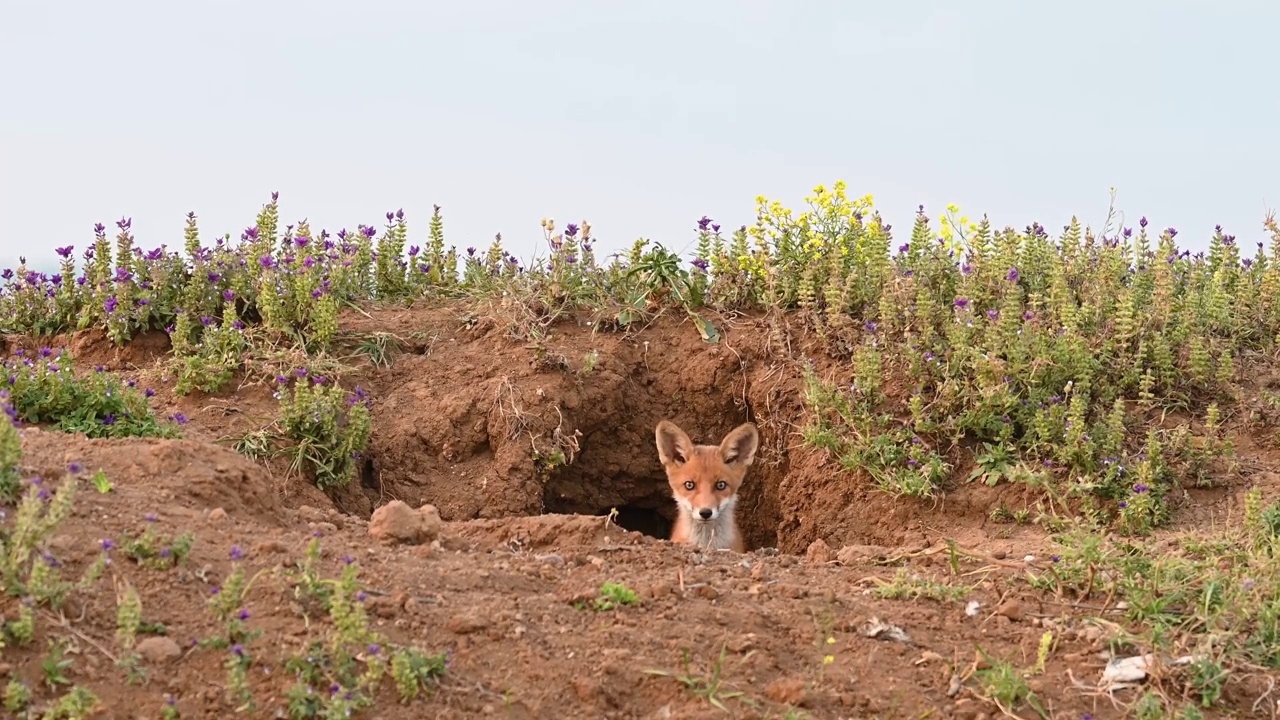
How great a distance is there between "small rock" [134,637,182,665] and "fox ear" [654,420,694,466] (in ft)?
15.6

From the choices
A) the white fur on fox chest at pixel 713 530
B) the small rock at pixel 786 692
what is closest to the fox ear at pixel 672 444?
the white fur on fox chest at pixel 713 530

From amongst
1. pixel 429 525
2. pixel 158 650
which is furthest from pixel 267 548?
pixel 429 525

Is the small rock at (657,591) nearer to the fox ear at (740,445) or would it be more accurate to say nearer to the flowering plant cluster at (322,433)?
the flowering plant cluster at (322,433)

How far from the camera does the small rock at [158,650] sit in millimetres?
3887

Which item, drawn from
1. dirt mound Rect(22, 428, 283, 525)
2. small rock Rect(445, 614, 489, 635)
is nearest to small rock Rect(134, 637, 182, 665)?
small rock Rect(445, 614, 489, 635)

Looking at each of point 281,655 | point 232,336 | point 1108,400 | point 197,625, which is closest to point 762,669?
point 281,655

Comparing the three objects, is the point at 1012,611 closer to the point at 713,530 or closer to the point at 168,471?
the point at 168,471

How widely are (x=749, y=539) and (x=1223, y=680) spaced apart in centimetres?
512

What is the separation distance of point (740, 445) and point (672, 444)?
0.47 metres

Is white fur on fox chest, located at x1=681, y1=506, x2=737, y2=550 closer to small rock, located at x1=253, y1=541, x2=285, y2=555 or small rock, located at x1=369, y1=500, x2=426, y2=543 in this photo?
small rock, located at x1=369, y1=500, x2=426, y2=543

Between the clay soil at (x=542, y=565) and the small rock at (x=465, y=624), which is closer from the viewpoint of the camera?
the clay soil at (x=542, y=565)

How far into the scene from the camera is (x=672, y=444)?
340 inches

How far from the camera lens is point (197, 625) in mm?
4062

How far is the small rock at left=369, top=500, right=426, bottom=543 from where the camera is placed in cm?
539
